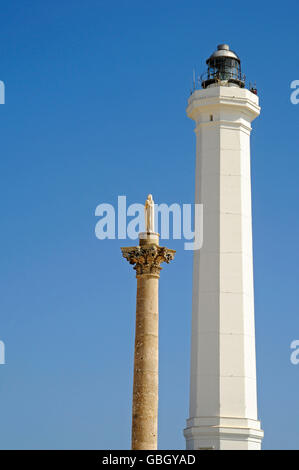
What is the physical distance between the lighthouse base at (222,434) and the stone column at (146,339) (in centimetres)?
973

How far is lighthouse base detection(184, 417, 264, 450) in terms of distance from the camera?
48219 mm

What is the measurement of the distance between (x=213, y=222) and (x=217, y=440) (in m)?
11.1

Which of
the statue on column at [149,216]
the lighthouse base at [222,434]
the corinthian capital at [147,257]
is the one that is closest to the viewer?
the corinthian capital at [147,257]

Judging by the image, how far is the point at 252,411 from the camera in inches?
1953

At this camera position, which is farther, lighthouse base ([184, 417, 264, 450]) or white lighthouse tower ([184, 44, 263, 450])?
white lighthouse tower ([184, 44, 263, 450])

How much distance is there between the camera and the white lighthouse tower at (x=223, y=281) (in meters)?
48.9

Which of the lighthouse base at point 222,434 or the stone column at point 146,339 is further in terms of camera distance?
the lighthouse base at point 222,434

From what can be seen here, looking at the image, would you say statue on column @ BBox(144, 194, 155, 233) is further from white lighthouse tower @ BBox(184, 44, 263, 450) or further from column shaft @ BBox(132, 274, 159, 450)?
white lighthouse tower @ BBox(184, 44, 263, 450)

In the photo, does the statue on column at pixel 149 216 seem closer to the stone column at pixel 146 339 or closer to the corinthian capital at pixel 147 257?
the stone column at pixel 146 339

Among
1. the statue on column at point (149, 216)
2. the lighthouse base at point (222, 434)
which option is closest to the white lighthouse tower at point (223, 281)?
the lighthouse base at point (222, 434)

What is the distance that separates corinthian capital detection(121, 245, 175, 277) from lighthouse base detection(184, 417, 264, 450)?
11533mm

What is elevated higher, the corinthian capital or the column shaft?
the corinthian capital

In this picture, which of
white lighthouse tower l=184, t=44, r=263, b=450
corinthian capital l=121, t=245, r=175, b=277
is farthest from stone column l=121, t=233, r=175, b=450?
white lighthouse tower l=184, t=44, r=263, b=450

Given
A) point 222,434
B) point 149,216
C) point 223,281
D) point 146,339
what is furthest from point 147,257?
point 222,434
